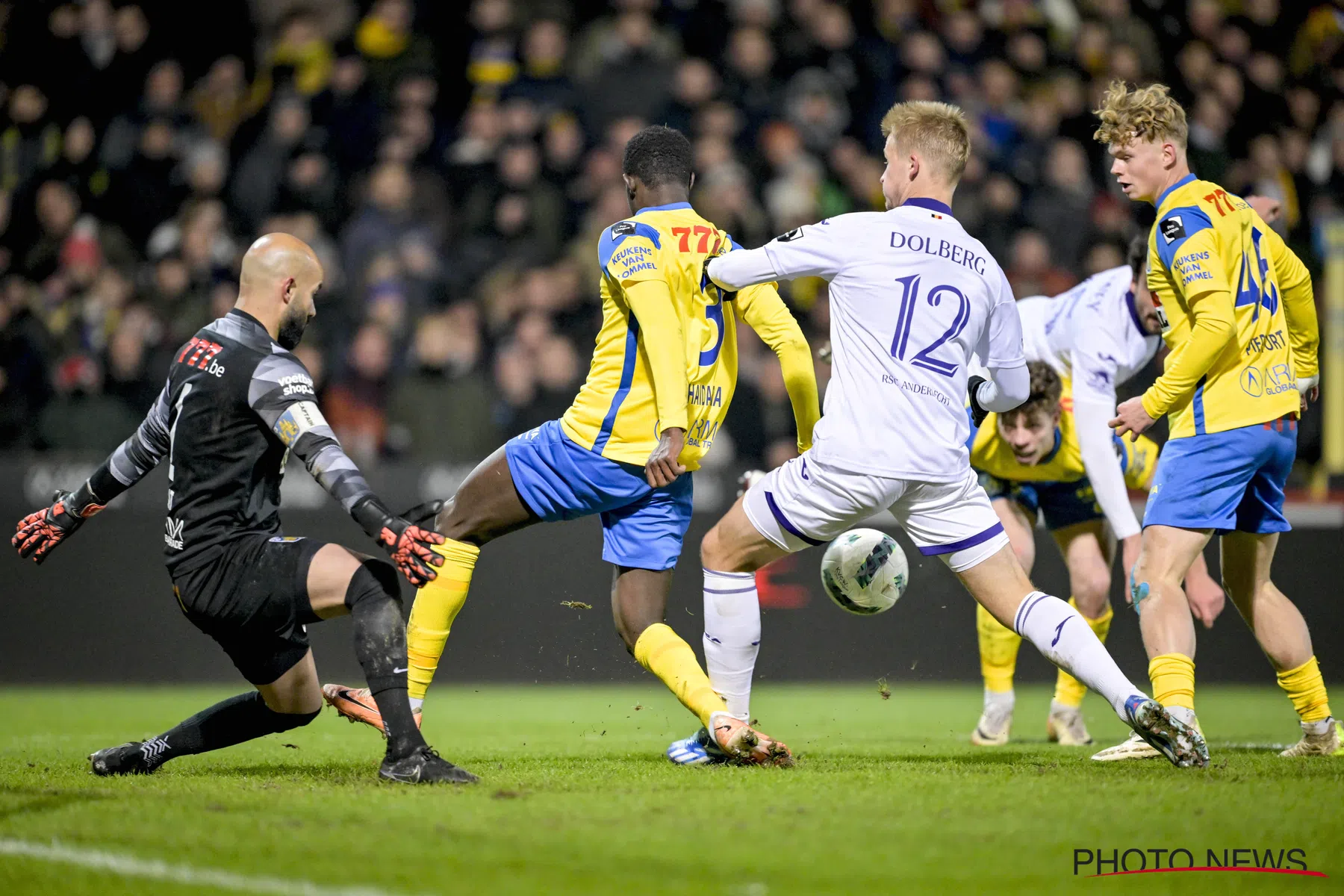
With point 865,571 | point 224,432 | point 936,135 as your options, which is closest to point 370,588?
point 224,432

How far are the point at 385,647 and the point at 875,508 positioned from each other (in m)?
1.78

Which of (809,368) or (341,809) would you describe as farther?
(809,368)

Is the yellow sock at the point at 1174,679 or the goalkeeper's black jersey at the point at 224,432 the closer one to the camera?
the goalkeeper's black jersey at the point at 224,432

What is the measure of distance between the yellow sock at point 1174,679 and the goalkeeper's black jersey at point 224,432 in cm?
331

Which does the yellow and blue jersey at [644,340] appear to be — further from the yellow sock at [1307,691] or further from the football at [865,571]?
the yellow sock at [1307,691]

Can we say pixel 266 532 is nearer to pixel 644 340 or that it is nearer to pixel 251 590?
pixel 251 590

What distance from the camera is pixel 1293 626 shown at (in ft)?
19.9

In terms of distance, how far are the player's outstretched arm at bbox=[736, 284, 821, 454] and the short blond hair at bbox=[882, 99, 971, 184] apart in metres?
0.87

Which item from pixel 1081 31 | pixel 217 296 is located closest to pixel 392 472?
pixel 217 296

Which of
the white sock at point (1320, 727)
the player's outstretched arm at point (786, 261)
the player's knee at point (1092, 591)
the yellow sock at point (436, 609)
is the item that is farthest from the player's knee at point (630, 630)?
the white sock at point (1320, 727)

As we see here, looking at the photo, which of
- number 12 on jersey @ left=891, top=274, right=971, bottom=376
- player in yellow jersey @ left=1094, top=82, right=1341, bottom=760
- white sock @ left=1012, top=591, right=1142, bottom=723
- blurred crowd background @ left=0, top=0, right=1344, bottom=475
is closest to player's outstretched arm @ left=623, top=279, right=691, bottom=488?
number 12 on jersey @ left=891, top=274, right=971, bottom=376

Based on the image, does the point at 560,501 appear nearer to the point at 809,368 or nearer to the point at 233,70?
the point at 809,368

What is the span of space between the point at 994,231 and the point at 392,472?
5357 mm

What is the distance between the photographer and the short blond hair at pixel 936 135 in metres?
5.12
